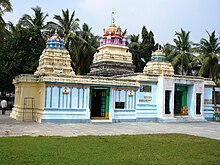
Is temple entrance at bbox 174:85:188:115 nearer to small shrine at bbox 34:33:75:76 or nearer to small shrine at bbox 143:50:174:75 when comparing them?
small shrine at bbox 143:50:174:75

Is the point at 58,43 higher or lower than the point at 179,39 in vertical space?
lower

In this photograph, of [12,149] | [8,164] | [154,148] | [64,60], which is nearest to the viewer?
[8,164]

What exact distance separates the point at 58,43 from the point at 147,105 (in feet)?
32.7

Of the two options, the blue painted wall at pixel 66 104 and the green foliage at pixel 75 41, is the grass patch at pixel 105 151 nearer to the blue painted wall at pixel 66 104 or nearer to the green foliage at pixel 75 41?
the blue painted wall at pixel 66 104

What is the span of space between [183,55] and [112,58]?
13813 millimetres

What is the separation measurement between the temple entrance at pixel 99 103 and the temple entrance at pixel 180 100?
6.48 m

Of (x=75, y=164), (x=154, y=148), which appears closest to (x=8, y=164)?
(x=75, y=164)

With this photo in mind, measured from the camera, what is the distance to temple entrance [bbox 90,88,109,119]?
2042 centimetres

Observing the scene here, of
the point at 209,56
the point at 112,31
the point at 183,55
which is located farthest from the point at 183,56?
the point at 112,31

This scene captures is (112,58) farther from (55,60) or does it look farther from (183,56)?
(183,56)

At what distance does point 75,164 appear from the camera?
23.6 ft

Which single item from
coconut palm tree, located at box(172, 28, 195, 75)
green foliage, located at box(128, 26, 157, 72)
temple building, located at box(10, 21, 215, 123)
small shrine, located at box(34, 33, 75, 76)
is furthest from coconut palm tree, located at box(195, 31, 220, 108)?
small shrine, located at box(34, 33, 75, 76)

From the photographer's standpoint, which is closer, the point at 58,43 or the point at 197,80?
the point at 197,80

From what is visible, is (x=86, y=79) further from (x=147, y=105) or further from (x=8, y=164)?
(x=8, y=164)
